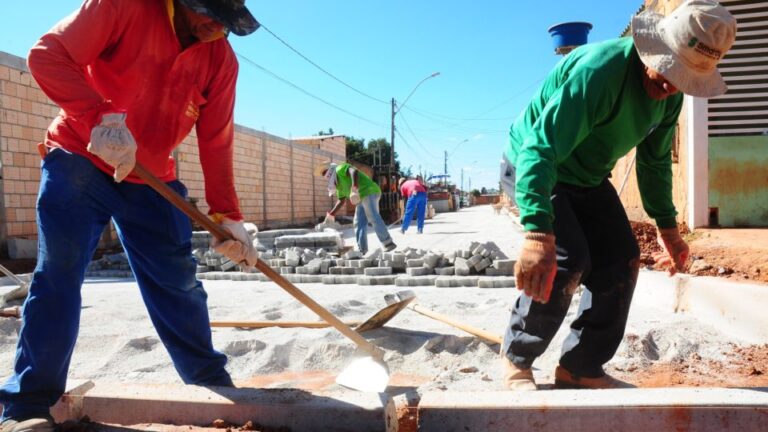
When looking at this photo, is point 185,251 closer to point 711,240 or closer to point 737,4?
point 711,240

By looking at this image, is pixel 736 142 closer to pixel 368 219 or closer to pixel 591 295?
pixel 368 219

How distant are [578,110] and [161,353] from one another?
8.42 ft

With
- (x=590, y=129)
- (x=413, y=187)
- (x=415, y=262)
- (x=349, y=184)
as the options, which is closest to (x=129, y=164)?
(x=590, y=129)

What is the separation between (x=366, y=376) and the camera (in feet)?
8.09

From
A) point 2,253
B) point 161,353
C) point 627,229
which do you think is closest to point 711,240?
point 627,229

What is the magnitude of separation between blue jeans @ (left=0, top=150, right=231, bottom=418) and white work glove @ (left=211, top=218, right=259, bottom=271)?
0.46 ft

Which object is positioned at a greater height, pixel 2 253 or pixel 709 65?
pixel 709 65

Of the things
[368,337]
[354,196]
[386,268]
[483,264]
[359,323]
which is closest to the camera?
[368,337]

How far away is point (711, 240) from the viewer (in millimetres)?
6695

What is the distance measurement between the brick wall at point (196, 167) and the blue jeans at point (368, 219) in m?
3.82

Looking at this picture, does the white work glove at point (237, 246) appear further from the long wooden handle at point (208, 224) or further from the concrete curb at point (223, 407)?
the concrete curb at point (223, 407)

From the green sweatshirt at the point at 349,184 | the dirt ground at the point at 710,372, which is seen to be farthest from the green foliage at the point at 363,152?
the dirt ground at the point at 710,372

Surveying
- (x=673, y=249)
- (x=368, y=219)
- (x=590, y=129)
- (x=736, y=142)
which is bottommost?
(x=673, y=249)

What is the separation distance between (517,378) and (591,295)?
0.49 meters
